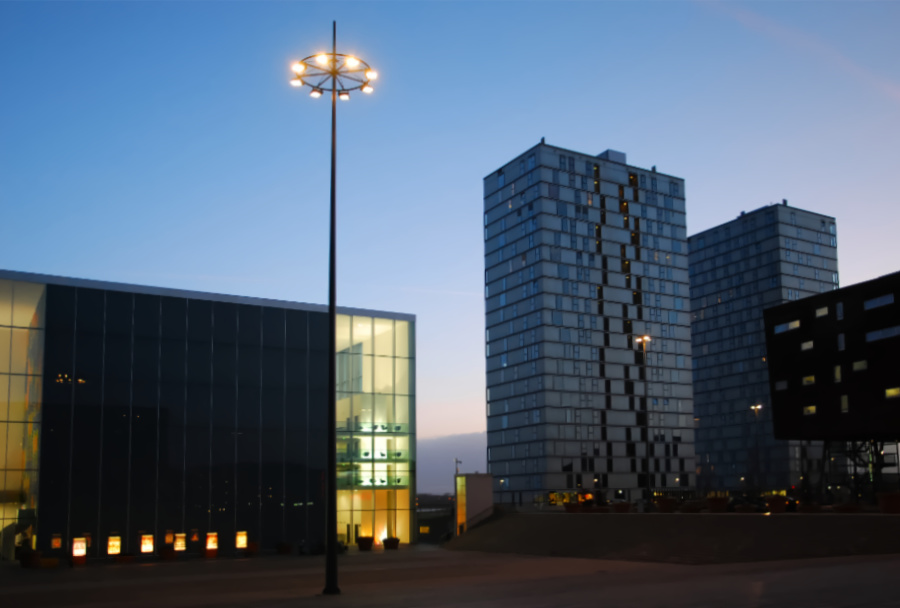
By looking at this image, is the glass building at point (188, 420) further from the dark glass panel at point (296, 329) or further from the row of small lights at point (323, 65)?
the row of small lights at point (323, 65)

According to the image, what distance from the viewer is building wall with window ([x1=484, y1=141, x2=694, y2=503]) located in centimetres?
12812

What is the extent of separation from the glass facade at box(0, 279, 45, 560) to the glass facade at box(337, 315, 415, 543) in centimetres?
1666

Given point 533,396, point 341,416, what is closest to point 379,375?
point 341,416

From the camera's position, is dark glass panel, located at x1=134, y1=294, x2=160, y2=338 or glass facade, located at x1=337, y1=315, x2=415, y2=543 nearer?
dark glass panel, located at x1=134, y1=294, x2=160, y2=338

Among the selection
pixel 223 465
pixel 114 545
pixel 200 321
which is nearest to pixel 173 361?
pixel 200 321

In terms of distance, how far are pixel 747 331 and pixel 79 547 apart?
456ft

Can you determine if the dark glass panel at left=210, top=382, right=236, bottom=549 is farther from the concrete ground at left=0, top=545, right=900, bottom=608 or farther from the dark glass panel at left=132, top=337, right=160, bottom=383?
the concrete ground at left=0, top=545, right=900, bottom=608

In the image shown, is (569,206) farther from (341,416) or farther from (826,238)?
(341,416)

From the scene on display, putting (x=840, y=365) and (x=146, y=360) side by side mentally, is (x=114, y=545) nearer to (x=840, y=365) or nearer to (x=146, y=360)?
(x=146, y=360)

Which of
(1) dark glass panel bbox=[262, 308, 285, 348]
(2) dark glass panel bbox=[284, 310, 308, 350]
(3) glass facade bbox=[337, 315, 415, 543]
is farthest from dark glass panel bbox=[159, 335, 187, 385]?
(3) glass facade bbox=[337, 315, 415, 543]

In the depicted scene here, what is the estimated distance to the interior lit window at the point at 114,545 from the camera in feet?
152

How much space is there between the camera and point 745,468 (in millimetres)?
155625

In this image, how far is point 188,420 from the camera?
162ft

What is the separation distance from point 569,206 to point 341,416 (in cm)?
8530
